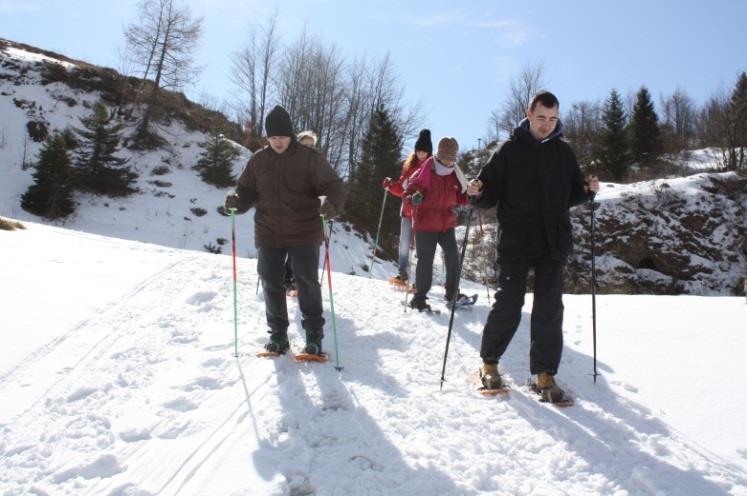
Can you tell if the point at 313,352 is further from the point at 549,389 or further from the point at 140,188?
the point at 140,188

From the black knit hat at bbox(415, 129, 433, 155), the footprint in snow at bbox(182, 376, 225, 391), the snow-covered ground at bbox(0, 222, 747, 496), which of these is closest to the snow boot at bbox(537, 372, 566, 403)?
the snow-covered ground at bbox(0, 222, 747, 496)

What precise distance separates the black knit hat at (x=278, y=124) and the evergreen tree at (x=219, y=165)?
62.3 ft

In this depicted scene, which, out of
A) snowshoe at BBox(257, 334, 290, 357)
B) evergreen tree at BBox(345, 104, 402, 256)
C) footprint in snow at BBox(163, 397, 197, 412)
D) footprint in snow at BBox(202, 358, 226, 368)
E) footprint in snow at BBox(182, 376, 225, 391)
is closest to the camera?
footprint in snow at BBox(163, 397, 197, 412)

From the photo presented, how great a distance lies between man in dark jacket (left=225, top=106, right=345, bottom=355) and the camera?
401 cm

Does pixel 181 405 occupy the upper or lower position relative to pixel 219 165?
lower

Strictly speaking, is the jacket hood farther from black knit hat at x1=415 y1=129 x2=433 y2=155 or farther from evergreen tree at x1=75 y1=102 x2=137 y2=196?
evergreen tree at x1=75 y1=102 x2=137 y2=196

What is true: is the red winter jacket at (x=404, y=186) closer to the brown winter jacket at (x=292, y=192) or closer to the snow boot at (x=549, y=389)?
the brown winter jacket at (x=292, y=192)

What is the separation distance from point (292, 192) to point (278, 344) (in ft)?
4.17

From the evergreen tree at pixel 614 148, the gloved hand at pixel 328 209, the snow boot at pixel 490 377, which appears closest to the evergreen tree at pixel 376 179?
the evergreen tree at pixel 614 148

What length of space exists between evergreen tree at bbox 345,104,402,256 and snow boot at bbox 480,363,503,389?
2131 cm

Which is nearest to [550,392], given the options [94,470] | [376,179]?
[94,470]

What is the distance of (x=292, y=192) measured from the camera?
404cm

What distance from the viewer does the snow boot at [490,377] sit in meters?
3.48

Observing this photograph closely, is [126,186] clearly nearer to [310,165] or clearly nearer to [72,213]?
[72,213]
